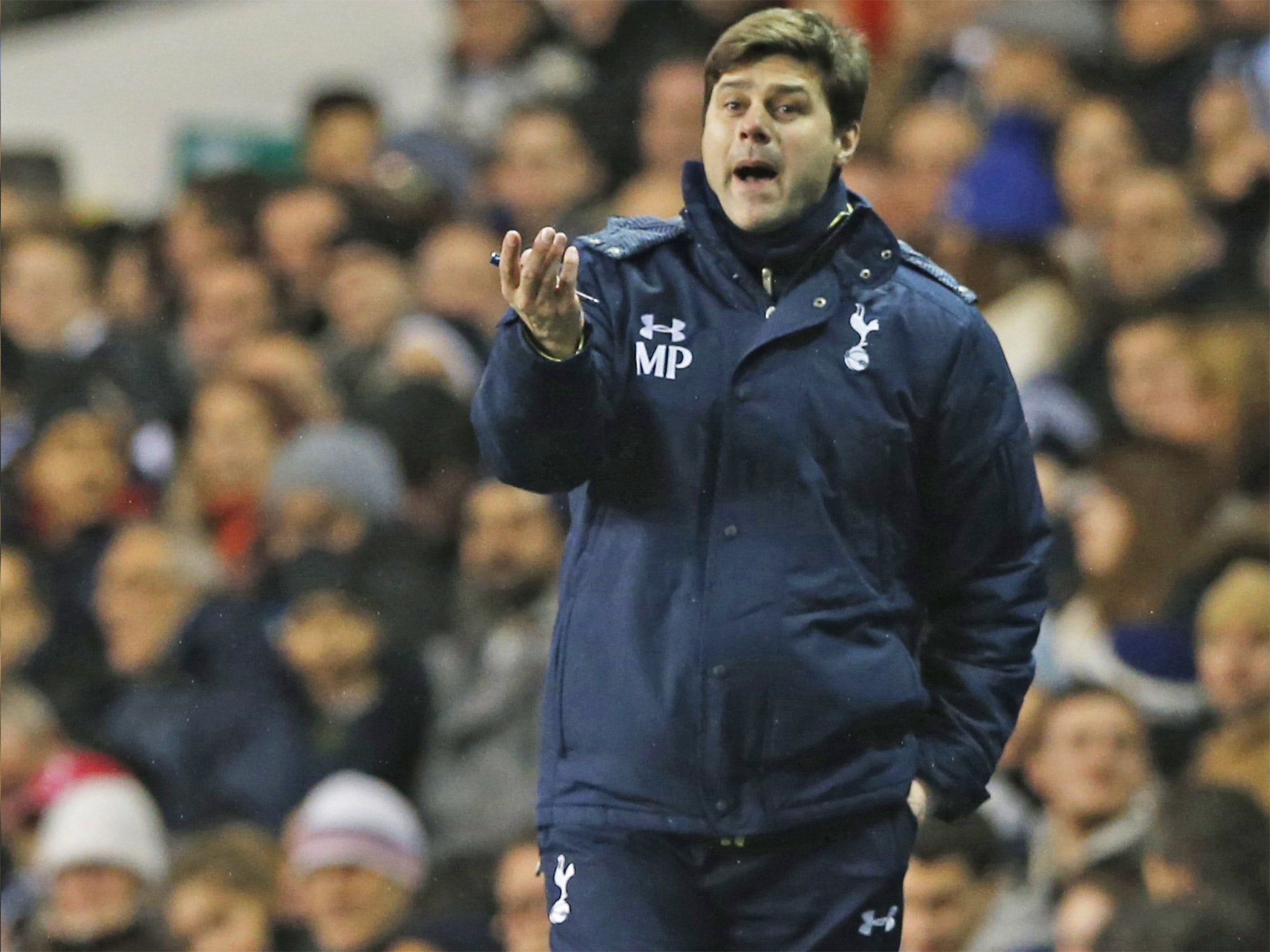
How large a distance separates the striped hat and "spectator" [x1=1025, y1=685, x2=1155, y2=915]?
1768 millimetres

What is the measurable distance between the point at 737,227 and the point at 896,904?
1048mm

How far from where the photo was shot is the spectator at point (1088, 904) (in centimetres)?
613


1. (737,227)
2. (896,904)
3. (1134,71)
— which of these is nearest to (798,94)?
(737,227)

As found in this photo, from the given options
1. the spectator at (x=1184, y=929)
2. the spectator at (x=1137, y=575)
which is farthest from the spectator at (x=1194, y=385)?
the spectator at (x=1184, y=929)

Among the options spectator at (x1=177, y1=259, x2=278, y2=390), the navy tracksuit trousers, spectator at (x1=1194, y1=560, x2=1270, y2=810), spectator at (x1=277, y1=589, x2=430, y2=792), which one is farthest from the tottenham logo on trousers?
spectator at (x1=177, y1=259, x2=278, y2=390)

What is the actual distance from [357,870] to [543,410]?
12.4ft

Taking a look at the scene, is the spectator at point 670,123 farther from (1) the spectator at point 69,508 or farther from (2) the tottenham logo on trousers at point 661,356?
(2) the tottenham logo on trousers at point 661,356

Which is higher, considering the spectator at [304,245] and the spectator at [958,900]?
the spectator at [304,245]

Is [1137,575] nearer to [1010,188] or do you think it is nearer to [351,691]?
[1010,188]

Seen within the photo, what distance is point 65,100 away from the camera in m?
14.1

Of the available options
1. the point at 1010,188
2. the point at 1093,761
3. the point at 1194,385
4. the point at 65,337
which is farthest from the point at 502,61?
the point at 1093,761

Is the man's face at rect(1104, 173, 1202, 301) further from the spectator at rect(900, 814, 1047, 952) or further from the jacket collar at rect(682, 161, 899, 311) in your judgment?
the jacket collar at rect(682, 161, 899, 311)

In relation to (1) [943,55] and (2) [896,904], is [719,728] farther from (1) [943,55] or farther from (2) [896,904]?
(1) [943,55]

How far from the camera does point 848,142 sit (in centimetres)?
404
